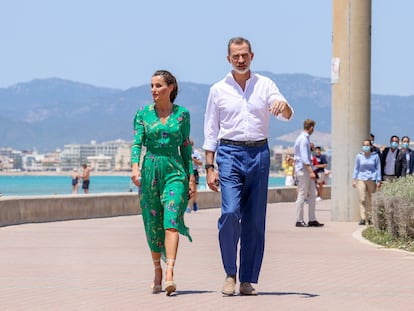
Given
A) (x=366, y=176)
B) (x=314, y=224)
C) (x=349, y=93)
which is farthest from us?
(x=349, y=93)

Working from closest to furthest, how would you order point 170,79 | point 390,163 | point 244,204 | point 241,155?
point 241,155 < point 244,204 < point 170,79 < point 390,163

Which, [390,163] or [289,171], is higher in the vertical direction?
[390,163]

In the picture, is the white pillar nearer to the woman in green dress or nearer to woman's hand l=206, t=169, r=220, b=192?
the woman in green dress

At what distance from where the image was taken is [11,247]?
54.6 ft

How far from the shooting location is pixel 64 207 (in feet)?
80.4

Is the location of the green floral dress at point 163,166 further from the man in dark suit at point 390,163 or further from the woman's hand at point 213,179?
the man in dark suit at point 390,163

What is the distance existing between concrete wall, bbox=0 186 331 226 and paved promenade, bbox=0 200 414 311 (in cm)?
164

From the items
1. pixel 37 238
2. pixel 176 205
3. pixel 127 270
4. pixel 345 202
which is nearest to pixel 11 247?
pixel 37 238

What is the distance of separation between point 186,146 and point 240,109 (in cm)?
57

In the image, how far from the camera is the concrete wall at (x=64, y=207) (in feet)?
72.9

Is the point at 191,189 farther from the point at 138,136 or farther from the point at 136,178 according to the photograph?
the point at 138,136

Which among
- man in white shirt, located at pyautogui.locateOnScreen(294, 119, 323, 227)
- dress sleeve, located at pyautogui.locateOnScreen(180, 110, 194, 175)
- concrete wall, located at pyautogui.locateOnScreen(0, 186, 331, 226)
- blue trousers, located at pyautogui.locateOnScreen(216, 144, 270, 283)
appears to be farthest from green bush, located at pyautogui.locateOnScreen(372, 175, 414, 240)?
concrete wall, located at pyautogui.locateOnScreen(0, 186, 331, 226)

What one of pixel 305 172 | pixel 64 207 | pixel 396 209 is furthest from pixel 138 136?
pixel 64 207

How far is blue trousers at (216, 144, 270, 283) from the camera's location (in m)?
11.0
